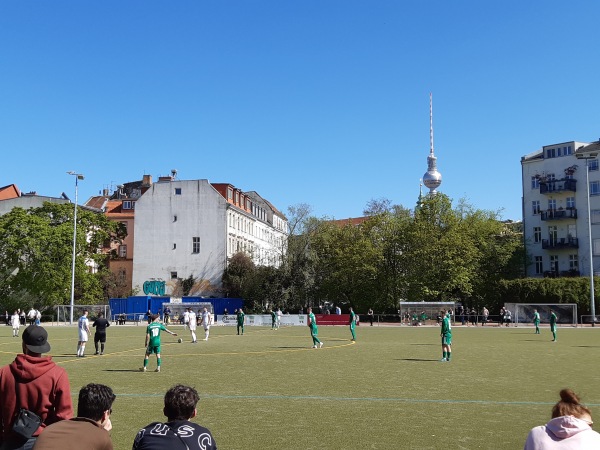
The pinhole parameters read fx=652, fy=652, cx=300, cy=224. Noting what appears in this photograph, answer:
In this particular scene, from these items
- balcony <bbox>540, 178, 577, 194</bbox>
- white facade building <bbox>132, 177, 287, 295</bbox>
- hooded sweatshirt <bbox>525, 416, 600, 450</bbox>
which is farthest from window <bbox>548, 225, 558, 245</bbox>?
hooded sweatshirt <bbox>525, 416, 600, 450</bbox>

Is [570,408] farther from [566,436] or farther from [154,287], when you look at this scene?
[154,287]

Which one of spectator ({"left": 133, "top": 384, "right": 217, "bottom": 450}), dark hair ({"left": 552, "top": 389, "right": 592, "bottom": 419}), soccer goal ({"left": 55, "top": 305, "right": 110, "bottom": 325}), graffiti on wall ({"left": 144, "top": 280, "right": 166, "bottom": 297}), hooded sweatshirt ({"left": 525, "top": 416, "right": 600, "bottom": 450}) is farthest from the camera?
graffiti on wall ({"left": 144, "top": 280, "right": 166, "bottom": 297})

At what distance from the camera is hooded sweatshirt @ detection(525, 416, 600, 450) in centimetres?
515

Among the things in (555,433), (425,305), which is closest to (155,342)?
(555,433)

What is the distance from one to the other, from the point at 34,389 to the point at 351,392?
36.1 ft

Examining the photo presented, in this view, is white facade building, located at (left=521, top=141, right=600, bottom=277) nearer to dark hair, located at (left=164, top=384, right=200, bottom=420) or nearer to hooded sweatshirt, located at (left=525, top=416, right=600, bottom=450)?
hooded sweatshirt, located at (left=525, top=416, right=600, bottom=450)

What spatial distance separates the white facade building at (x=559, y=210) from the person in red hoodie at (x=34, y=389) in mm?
79226

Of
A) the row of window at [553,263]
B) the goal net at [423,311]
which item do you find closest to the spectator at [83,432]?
the goal net at [423,311]

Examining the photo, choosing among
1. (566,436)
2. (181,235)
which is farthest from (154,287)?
(566,436)

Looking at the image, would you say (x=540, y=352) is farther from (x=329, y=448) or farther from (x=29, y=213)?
(x=29, y=213)

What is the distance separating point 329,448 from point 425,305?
187 ft

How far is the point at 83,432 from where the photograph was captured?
15.1 ft

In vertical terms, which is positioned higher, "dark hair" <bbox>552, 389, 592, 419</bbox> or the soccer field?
"dark hair" <bbox>552, 389, 592, 419</bbox>

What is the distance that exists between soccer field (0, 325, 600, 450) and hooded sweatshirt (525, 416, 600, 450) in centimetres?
506
